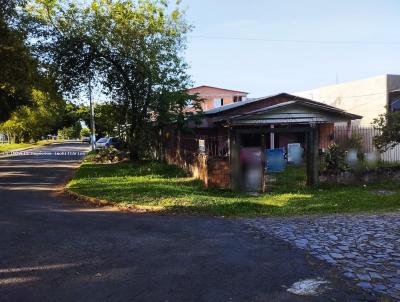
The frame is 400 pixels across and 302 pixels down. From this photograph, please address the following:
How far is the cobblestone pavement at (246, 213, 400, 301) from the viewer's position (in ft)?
19.7

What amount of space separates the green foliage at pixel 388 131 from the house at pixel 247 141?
2.08 metres

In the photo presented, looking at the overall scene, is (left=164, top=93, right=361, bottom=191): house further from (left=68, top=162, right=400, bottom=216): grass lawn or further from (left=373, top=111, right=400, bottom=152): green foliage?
(left=373, top=111, right=400, bottom=152): green foliage

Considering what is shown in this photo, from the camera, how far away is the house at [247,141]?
587 inches

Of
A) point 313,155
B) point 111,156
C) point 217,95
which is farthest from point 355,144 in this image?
point 217,95

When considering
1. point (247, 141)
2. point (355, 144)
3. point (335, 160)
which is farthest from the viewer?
point (247, 141)

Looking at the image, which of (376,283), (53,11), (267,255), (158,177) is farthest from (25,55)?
(376,283)

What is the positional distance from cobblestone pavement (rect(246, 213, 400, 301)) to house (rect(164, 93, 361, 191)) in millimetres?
4539

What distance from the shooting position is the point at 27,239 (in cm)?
821

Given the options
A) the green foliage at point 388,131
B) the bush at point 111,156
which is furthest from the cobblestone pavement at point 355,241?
the bush at point 111,156

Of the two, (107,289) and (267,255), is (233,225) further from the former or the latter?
(107,289)

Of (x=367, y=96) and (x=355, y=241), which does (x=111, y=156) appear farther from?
(x=355, y=241)

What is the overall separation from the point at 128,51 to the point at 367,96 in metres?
14.0

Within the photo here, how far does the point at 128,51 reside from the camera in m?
25.2

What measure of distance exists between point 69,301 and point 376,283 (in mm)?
3495
